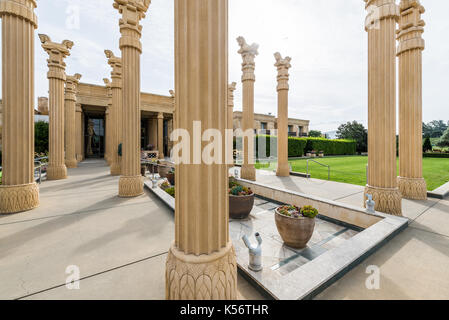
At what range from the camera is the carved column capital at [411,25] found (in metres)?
6.49

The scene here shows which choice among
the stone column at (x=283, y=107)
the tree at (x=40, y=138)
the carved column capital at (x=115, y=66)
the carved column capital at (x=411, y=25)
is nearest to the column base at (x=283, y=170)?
the stone column at (x=283, y=107)

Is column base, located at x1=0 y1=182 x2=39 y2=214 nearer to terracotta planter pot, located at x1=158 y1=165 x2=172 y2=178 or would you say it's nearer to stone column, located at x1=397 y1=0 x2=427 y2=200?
terracotta planter pot, located at x1=158 y1=165 x2=172 y2=178

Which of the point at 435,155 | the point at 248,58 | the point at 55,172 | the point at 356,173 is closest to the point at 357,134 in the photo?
the point at 435,155

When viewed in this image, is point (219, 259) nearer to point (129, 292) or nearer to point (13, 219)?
point (129, 292)

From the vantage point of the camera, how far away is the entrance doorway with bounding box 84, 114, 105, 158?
26547 millimetres

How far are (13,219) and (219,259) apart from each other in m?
5.78

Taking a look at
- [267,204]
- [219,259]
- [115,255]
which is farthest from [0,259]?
[267,204]

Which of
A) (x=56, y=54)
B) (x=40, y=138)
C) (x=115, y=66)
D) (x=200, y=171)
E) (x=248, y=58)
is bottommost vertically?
(x=200, y=171)

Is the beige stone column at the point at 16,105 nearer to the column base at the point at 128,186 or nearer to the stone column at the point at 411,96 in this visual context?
the column base at the point at 128,186

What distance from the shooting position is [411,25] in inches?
258

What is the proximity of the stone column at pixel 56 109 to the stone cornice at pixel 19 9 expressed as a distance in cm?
518

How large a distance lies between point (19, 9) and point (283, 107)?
10.8 meters

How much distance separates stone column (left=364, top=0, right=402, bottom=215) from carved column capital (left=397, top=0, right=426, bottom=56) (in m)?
2.22

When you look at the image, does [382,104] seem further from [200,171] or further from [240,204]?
[200,171]
